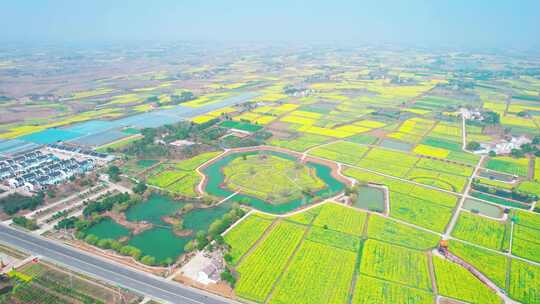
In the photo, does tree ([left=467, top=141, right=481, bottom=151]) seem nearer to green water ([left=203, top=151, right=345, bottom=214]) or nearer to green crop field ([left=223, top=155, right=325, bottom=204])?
green water ([left=203, top=151, right=345, bottom=214])

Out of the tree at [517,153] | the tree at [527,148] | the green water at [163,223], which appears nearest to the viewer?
the green water at [163,223]

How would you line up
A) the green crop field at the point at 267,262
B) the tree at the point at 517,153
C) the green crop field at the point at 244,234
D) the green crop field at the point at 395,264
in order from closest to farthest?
the green crop field at the point at 267,262
the green crop field at the point at 395,264
the green crop field at the point at 244,234
the tree at the point at 517,153

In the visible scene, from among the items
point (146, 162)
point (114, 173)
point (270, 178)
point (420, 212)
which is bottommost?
point (420, 212)

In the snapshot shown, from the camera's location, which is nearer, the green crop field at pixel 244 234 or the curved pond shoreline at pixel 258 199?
the green crop field at pixel 244 234

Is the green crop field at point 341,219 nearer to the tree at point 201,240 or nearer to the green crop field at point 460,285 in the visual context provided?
the green crop field at point 460,285

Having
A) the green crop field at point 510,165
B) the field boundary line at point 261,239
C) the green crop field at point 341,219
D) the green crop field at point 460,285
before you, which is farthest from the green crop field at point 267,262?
the green crop field at point 510,165

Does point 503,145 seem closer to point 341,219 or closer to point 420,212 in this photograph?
point 420,212

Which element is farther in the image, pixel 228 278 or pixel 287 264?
pixel 287 264

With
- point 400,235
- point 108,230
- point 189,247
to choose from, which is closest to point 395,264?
point 400,235
